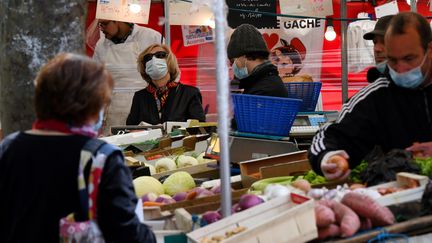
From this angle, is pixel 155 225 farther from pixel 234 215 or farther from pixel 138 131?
pixel 138 131

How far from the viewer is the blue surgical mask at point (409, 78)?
3721 mm

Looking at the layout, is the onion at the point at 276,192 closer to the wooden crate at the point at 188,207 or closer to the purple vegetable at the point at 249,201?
the purple vegetable at the point at 249,201

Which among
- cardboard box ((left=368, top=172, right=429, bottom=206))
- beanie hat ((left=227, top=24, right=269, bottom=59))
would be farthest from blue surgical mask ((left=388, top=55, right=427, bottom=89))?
beanie hat ((left=227, top=24, right=269, bottom=59))

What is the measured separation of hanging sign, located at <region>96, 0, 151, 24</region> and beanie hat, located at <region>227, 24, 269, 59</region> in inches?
94.4

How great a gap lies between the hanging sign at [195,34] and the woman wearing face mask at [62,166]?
705cm

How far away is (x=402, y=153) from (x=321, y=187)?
0.47 m

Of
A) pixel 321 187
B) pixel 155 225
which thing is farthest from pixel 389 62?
pixel 155 225

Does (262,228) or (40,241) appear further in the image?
(262,228)

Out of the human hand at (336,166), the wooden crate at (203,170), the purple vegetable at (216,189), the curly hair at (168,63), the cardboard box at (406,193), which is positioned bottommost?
the wooden crate at (203,170)

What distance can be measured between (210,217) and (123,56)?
20.5ft

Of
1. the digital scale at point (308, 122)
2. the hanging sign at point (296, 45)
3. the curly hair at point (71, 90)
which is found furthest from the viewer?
the hanging sign at point (296, 45)

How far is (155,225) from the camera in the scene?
10.7 feet

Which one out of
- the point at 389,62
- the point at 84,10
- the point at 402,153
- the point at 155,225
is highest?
the point at 84,10

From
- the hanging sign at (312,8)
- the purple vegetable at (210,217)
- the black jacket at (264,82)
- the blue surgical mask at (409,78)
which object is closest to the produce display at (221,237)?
the purple vegetable at (210,217)
